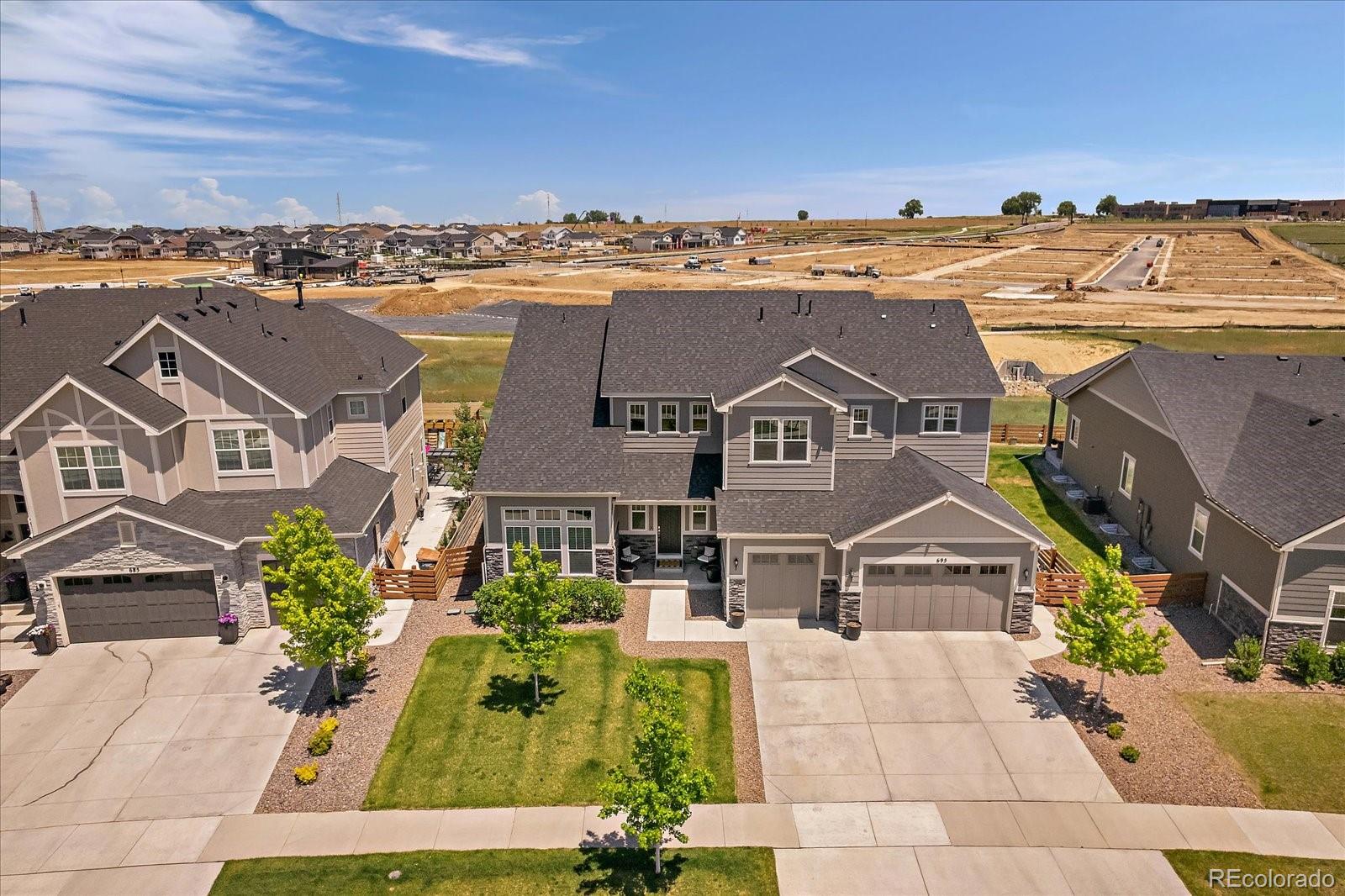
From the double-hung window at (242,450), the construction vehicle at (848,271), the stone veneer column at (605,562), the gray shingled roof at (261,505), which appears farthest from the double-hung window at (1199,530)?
the construction vehicle at (848,271)

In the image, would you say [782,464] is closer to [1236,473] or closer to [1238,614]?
[1238,614]

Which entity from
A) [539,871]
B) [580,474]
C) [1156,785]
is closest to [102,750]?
[539,871]

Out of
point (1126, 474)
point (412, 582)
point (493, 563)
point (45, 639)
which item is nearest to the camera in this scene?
point (45, 639)

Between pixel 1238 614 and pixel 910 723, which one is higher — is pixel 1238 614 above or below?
above

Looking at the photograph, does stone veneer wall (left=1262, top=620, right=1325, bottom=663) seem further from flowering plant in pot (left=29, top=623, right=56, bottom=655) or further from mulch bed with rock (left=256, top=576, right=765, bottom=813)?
flowering plant in pot (left=29, top=623, right=56, bottom=655)

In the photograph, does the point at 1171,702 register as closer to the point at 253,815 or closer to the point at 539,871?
the point at 539,871

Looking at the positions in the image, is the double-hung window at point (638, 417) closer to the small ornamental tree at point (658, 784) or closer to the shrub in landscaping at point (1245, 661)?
the small ornamental tree at point (658, 784)

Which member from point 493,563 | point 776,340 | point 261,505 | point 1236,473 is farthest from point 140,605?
point 1236,473

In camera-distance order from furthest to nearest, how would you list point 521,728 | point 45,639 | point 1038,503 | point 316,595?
point 1038,503 → point 45,639 → point 316,595 → point 521,728

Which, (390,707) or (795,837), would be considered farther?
(390,707)
